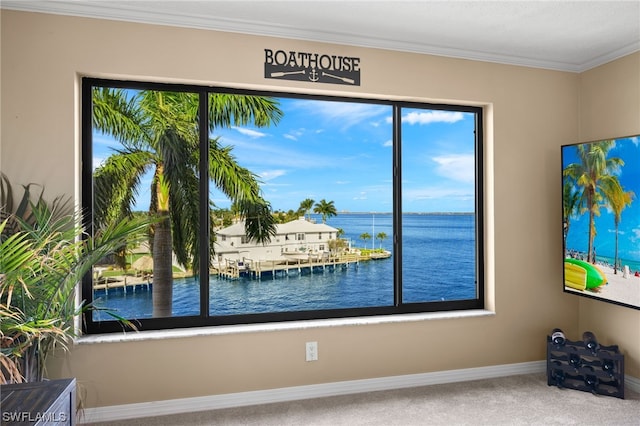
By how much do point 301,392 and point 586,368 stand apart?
6.42 feet

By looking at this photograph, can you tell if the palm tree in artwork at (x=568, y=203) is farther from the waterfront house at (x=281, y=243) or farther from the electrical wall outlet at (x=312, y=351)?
the electrical wall outlet at (x=312, y=351)

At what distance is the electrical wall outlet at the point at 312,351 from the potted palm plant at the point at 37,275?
4.42 ft

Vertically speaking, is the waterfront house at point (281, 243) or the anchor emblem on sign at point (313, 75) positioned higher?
the anchor emblem on sign at point (313, 75)

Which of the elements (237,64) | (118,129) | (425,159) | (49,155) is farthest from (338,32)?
(49,155)

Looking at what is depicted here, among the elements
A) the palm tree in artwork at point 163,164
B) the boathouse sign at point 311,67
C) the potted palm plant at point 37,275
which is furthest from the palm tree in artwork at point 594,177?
the potted palm plant at point 37,275

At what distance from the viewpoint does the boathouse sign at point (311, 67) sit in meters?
2.99

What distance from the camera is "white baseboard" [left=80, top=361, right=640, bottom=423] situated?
107 inches

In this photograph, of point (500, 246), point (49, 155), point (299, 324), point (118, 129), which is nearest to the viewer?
point (49, 155)

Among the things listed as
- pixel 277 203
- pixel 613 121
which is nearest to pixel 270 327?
pixel 277 203

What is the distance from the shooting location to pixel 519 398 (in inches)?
119

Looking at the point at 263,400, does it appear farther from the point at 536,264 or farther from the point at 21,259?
the point at 536,264

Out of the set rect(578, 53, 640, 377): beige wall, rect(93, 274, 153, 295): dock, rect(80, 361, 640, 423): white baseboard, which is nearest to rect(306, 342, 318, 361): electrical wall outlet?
rect(80, 361, 640, 423): white baseboard

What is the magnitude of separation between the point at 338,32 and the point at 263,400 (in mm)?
Answer: 2460

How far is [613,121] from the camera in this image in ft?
11.1
